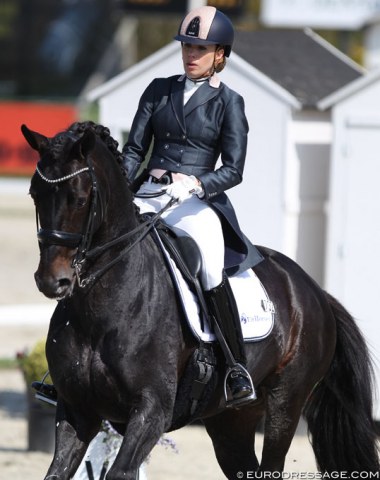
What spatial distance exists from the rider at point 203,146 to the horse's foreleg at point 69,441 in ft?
2.40

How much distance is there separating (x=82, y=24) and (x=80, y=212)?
37266 millimetres

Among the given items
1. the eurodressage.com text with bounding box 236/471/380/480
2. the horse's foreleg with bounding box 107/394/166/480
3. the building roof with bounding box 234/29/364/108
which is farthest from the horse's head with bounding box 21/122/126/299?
the building roof with bounding box 234/29/364/108

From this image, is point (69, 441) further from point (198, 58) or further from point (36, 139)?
point (198, 58)

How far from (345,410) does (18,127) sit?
20.2 metres

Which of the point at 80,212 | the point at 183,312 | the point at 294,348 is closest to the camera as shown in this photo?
the point at 80,212

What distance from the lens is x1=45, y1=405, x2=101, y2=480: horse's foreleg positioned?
4.79 metres

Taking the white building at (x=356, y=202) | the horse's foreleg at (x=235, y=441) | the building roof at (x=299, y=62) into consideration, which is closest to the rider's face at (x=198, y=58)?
the horse's foreleg at (x=235, y=441)

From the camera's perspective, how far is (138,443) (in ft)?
15.4

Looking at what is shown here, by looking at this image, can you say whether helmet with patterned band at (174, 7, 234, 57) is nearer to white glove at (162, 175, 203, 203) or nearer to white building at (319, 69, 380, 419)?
white glove at (162, 175, 203, 203)

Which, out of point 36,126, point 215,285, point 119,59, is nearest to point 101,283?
point 215,285

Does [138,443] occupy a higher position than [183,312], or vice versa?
[183,312]

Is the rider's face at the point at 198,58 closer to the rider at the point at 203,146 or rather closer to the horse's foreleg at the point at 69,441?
the rider at the point at 203,146

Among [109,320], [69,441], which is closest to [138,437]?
[69,441]

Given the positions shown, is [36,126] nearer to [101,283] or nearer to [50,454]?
[50,454]
